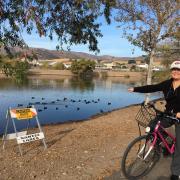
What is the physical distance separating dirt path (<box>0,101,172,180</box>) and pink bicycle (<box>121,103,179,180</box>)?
0.86ft

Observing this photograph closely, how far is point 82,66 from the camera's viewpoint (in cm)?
9369

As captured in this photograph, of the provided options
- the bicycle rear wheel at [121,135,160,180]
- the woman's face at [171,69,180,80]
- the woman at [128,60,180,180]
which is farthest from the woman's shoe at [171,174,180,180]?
the woman's face at [171,69,180,80]

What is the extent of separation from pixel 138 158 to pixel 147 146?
0.88 ft

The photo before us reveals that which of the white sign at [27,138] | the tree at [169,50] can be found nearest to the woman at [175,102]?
the white sign at [27,138]

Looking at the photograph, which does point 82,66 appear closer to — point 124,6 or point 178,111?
point 124,6

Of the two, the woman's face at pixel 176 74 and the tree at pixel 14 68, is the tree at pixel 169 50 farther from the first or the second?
the woman's face at pixel 176 74

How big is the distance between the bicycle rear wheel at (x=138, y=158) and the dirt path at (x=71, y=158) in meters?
0.22

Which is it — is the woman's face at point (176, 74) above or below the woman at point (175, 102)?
above

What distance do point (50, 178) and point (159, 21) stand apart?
11.6 m

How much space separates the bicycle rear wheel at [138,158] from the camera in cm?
607

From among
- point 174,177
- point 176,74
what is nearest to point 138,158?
point 174,177

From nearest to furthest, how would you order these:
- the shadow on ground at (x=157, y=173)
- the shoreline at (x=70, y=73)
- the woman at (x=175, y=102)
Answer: the woman at (x=175, y=102)
the shadow on ground at (x=157, y=173)
the shoreline at (x=70, y=73)

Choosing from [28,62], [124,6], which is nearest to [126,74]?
[124,6]

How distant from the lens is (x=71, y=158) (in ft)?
24.9
